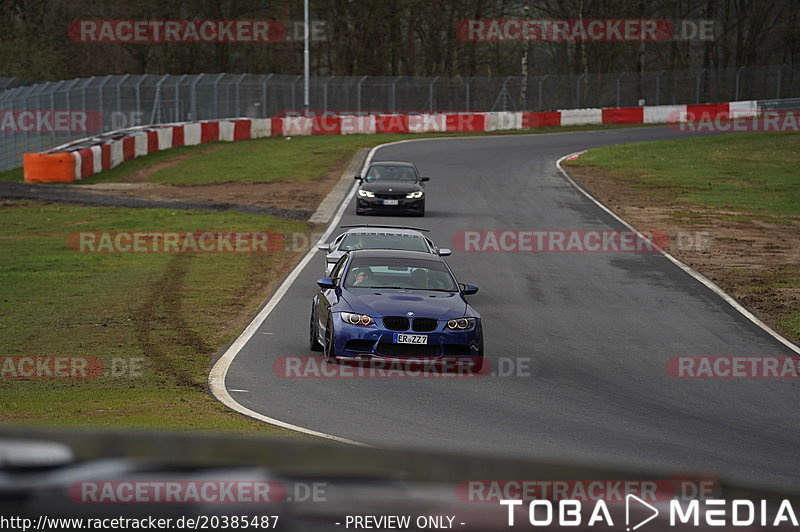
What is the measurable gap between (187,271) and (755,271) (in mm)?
11836

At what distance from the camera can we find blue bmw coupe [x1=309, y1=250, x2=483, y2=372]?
14.0 m

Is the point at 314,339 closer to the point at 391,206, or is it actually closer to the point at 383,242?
the point at 383,242

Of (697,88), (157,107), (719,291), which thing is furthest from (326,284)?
(697,88)

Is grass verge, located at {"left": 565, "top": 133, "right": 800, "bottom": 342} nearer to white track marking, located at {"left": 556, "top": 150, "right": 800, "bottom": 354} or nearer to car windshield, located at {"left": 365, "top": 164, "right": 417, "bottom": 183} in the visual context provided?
white track marking, located at {"left": 556, "top": 150, "right": 800, "bottom": 354}

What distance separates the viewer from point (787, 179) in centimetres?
4397

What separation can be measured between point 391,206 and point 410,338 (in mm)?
17185

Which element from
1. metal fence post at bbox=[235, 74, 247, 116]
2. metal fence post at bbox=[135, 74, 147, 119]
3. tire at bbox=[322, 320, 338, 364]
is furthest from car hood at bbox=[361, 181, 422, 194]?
metal fence post at bbox=[235, 74, 247, 116]

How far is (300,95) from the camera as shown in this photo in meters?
63.6

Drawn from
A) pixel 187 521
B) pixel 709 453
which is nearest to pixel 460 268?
pixel 709 453

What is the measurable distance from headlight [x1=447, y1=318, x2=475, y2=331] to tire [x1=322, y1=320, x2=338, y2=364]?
1474mm

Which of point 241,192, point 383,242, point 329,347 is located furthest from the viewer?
point 241,192

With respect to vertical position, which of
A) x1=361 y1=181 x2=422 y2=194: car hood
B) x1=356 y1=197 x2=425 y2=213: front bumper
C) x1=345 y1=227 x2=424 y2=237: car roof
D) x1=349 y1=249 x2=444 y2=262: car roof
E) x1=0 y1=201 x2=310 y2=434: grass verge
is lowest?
x1=0 y1=201 x2=310 y2=434: grass verge

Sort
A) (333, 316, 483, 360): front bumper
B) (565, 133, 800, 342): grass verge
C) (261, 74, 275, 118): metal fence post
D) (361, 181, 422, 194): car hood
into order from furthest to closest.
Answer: (261, 74, 275, 118): metal fence post < (361, 181, 422, 194): car hood < (565, 133, 800, 342): grass verge < (333, 316, 483, 360): front bumper

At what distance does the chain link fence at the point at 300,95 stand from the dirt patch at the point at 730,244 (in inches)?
852
